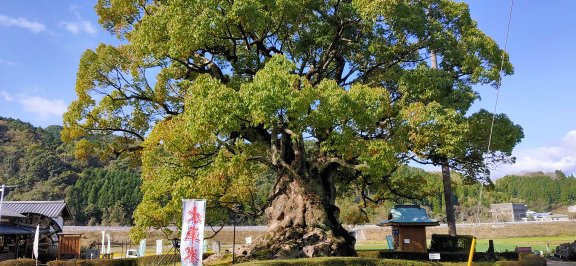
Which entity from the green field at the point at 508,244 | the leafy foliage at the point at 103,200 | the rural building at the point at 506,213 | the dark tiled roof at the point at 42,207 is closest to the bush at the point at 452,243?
the green field at the point at 508,244

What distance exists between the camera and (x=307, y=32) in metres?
16.2

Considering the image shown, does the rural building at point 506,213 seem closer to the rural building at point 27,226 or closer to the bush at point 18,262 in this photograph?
the rural building at point 27,226

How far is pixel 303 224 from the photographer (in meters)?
15.1

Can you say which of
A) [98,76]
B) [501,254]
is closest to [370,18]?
[98,76]

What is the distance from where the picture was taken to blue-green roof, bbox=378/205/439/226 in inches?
801

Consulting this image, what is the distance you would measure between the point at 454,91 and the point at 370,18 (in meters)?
3.84

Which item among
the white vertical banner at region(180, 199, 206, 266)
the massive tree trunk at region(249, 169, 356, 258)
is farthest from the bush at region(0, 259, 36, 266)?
the white vertical banner at region(180, 199, 206, 266)

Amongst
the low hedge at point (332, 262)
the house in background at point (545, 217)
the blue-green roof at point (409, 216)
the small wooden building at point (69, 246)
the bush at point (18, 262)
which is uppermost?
the blue-green roof at point (409, 216)

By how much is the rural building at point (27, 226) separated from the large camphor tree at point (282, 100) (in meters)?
9.59

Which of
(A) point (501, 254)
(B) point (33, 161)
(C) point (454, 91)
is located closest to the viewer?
(C) point (454, 91)

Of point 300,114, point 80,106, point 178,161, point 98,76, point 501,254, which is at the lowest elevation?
point 501,254

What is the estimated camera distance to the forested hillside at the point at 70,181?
59.5 m

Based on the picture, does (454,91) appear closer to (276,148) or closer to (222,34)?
(276,148)

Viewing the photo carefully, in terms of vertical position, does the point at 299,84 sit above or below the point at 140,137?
above
